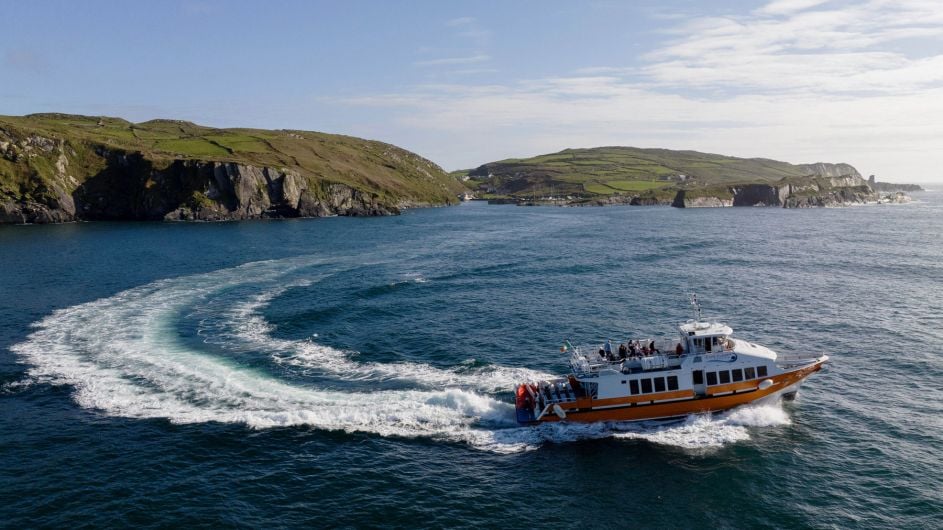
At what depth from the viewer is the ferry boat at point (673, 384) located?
146 feet

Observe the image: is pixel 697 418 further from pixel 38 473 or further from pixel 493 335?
pixel 38 473

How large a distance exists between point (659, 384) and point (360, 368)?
91.7 ft

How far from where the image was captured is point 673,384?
45062mm

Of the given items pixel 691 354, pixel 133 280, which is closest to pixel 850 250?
pixel 691 354

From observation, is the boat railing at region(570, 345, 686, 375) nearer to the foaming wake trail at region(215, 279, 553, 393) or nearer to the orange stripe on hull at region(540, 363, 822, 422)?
the orange stripe on hull at region(540, 363, 822, 422)

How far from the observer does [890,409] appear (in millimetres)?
45812

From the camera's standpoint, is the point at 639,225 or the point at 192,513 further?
the point at 639,225

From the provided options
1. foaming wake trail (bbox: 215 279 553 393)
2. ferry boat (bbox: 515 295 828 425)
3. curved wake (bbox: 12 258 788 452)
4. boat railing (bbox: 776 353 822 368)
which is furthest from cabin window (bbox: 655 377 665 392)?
foaming wake trail (bbox: 215 279 553 393)

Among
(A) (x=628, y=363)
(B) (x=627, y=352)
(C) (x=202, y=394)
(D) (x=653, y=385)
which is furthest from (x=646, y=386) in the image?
(C) (x=202, y=394)

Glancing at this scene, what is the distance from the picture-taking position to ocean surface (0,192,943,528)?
113 ft

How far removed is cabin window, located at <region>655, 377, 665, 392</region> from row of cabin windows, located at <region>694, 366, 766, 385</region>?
2.81 meters

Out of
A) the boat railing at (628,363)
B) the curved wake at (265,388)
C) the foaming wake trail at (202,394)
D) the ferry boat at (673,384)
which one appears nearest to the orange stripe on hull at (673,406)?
the ferry boat at (673,384)

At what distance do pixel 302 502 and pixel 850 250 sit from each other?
12648 centimetres

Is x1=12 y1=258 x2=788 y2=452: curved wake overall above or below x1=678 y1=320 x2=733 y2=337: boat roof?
below
